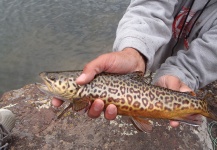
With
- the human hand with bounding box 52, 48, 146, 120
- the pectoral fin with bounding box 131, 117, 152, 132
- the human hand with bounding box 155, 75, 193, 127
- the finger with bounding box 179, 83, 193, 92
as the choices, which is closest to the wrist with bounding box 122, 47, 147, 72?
the human hand with bounding box 52, 48, 146, 120

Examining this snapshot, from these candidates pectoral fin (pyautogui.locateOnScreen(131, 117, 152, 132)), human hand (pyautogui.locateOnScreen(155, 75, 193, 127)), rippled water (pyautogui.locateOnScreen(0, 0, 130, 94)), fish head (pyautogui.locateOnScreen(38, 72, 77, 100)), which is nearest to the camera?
fish head (pyautogui.locateOnScreen(38, 72, 77, 100))

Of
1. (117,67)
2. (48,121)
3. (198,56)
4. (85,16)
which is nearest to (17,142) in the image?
(48,121)

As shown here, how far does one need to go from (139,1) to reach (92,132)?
1932 millimetres

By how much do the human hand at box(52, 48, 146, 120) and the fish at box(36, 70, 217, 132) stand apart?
7cm

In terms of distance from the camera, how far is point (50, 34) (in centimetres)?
910

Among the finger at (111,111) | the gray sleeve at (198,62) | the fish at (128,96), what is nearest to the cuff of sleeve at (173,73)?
the gray sleeve at (198,62)

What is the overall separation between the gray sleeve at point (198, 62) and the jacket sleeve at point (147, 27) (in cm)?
34

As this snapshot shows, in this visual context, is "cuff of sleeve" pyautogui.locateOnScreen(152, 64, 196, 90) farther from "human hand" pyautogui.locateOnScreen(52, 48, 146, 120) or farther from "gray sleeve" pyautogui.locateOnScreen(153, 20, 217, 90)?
"human hand" pyautogui.locateOnScreen(52, 48, 146, 120)

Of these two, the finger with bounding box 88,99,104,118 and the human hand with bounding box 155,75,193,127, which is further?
the human hand with bounding box 155,75,193,127

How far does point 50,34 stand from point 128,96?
23.0ft

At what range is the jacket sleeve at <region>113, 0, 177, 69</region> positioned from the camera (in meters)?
3.29

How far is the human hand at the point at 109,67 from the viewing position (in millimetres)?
2555

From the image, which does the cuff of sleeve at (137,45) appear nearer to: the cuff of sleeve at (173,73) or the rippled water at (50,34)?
the cuff of sleeve at (173,73)

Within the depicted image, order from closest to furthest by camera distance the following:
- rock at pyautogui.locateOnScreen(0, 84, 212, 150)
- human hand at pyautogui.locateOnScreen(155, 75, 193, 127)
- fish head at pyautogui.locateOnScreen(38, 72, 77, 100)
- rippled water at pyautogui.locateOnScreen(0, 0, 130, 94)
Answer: fish head at pyautogui.locateOnScreen(38, 72, 77, 100)
human hand at pyautogui.locateOnScreen(155, 75, 193, 127)
rock at pyautogui.locateOnScreen(0, 84, 212, 150)
rippled water at pyautogui.locateOnScreen(0, 0, 130, 94)
